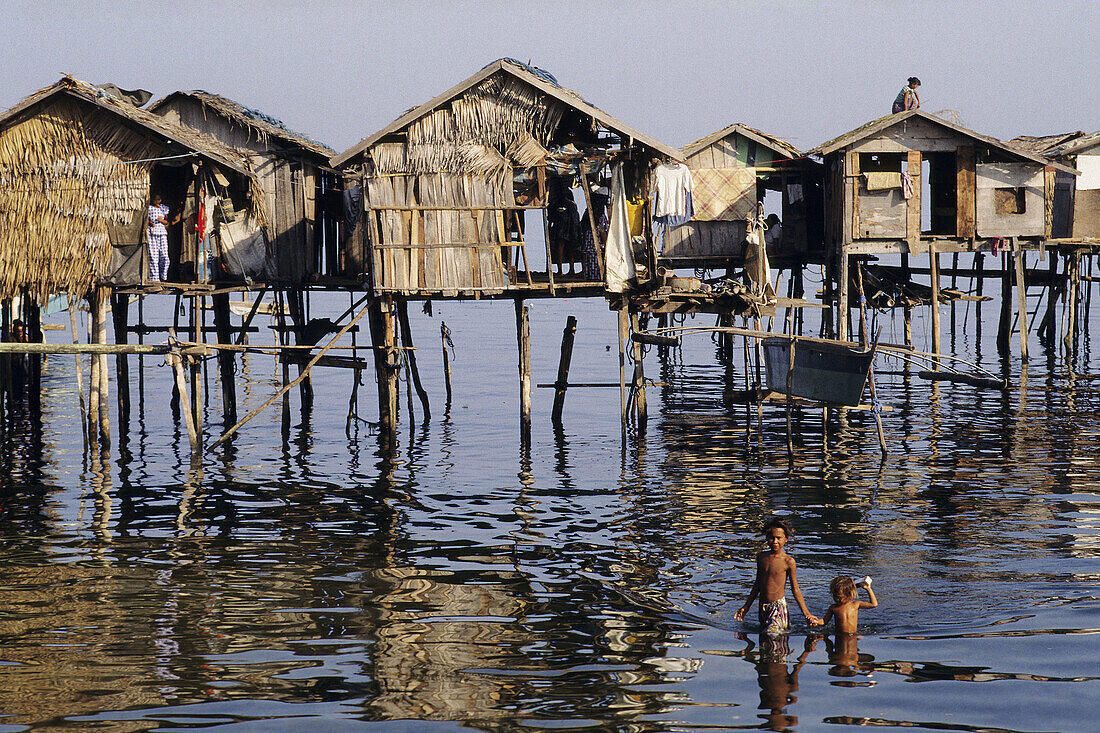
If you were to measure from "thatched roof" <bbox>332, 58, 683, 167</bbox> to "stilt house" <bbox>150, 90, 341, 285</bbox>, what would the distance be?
260cm

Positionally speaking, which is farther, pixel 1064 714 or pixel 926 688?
pixel 926 688

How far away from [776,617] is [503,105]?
11.6 metres

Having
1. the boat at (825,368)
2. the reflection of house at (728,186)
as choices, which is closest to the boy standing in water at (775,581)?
the boat at (825,368)

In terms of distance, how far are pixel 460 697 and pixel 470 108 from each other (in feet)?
40.8

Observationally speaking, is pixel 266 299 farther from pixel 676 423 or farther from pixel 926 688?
pixel 926 688

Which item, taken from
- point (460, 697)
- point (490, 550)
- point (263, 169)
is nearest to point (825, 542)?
point (490, 550)

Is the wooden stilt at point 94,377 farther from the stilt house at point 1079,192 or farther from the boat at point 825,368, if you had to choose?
the stilt house at point 1079,192

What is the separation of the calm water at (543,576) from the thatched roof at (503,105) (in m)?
5.76

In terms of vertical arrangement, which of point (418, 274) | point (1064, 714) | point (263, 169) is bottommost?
point (1064, 714)

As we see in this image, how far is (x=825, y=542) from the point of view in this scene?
47.9 feet

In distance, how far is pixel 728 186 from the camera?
25.7 meters

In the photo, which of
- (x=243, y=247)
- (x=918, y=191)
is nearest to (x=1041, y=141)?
(x=918, y=191)

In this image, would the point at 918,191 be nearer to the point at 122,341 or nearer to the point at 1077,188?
the point at 1077,188

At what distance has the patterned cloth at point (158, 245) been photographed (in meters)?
19.8
